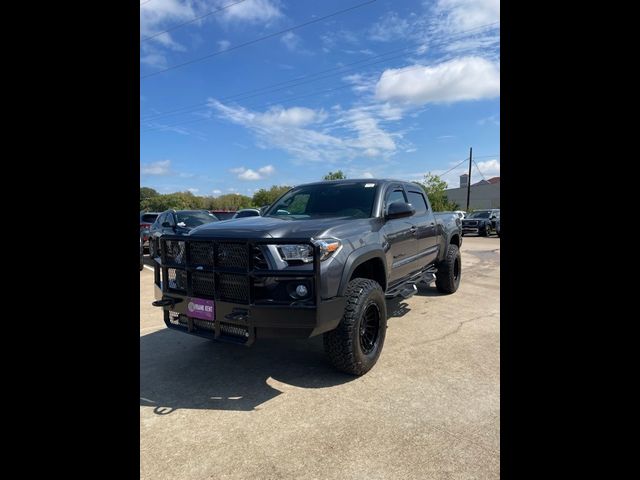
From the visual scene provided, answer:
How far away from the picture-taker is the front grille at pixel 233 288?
125 inches

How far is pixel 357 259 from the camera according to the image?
352 centimetres

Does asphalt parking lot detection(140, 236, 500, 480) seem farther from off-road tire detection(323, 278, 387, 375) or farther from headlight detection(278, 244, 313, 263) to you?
headlight detection(278, 244, 313, 263)

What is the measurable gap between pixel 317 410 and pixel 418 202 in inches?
154

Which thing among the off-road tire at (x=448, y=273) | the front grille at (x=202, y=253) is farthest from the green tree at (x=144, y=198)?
the off-road tire at (x=448, y=273)

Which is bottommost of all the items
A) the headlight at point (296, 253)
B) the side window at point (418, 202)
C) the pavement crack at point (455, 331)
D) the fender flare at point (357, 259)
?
the pavement crack at point (455, 331)

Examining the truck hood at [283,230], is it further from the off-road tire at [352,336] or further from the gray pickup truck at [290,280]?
the off-road tire at [352,336]

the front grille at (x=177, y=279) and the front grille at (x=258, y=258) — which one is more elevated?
the front grille at (x=258, y=258)

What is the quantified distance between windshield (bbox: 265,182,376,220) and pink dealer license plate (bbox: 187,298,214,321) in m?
1.43

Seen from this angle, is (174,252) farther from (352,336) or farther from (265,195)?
(265,195)

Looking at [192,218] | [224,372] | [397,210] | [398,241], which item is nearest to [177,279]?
[224,372]

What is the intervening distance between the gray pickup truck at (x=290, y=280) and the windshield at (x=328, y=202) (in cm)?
4
